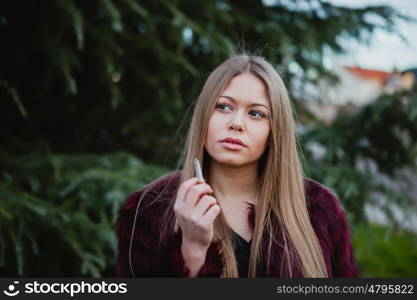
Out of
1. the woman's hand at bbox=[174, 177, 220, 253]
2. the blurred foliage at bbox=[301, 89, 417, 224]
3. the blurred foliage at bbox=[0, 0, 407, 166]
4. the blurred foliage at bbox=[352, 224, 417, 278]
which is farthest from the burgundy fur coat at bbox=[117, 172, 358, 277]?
the blurred foliage at bbox=[352, 224, 417, 278]

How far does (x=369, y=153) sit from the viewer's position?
3535 millimetres

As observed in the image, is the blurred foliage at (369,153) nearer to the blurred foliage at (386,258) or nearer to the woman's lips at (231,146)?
the blurred foliage at (386,258)

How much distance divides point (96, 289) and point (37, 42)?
1874 mm

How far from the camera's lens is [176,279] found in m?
1.43

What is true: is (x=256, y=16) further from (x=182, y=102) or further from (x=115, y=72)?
(x=115, y=72)

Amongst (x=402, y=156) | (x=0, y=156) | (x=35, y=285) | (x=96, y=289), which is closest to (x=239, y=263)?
(x=96, y=289)

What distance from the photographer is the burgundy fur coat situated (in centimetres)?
144

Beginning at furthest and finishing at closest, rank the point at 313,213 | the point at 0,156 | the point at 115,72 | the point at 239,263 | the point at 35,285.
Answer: the point at 115,72
the point at 0,156
the point at 35,285
the point at 313,213
the point at 239,263

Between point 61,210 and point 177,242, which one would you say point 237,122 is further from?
point 61,210

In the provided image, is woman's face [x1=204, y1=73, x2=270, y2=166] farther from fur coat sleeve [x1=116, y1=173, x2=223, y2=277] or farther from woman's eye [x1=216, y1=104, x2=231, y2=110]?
fur coat sleeve [x1=116, y1=173, x2=223, y2=277]

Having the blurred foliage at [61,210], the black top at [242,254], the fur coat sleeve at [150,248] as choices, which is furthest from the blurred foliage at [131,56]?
the black top at [242,254]

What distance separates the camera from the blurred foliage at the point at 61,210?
242 centimetres

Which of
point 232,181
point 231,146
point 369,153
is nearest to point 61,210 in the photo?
point 232,181

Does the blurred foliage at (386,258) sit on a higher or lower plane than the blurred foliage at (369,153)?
lower
